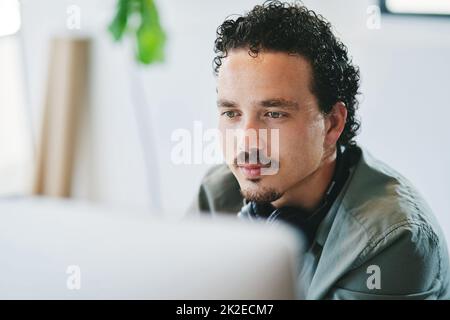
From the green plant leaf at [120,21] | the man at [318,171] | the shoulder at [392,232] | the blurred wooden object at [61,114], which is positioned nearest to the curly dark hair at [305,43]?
the man at [318,171]

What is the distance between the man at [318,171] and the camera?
4.21ft

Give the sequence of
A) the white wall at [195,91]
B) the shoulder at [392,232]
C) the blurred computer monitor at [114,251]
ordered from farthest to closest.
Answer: the white wall at [195,91] < the shoulder at [392,232] < the blurred computer monitor at [114,251]

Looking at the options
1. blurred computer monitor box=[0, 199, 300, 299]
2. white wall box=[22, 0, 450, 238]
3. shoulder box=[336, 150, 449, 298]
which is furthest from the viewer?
white wall box=[22, 0, 450, 238]

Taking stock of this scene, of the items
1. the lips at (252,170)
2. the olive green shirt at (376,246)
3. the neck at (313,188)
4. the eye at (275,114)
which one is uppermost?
the eye at (275,114)

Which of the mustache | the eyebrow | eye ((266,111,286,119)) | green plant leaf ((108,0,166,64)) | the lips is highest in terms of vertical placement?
green plant leaf ((108,0,166,64))

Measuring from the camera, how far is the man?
1.28 m

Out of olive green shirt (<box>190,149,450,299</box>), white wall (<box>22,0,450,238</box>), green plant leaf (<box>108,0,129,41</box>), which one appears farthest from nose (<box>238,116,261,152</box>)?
green plant leaf (<box>108,0,129,41</box>)

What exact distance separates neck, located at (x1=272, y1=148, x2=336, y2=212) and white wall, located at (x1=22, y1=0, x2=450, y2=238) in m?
0.09

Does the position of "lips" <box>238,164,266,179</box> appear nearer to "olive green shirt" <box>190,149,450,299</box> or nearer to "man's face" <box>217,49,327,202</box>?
"man's face" <box>217,49,327,202</box>

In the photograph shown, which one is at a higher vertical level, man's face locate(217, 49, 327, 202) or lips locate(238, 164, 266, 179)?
man's face locate(217, 49, 327, 202)

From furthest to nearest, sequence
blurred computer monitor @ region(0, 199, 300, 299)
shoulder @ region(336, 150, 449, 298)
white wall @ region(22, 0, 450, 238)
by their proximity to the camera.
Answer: white wall @ region(22, 0, 450, 238) < shoulder @ region(336, 150, 449, 298) < blurred computer monitor @ region(0, 199, 300, 299)

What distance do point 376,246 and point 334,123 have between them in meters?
0.28

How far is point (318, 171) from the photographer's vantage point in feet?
4.42

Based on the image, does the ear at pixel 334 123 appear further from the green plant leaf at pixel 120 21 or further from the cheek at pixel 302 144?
the green plant leaf at pixel 120 21
